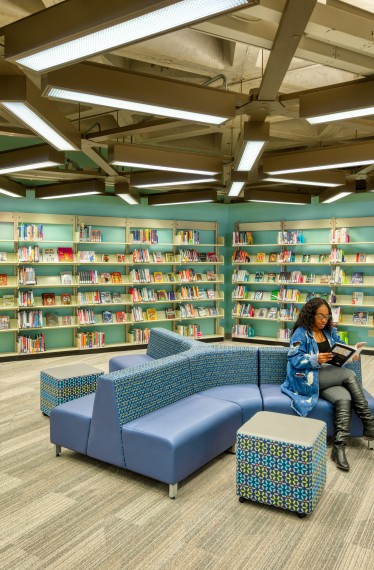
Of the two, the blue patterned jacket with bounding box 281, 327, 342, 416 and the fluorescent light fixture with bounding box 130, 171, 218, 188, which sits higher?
the fluorescent light fixture with bounding box 130, 171, 218, 188

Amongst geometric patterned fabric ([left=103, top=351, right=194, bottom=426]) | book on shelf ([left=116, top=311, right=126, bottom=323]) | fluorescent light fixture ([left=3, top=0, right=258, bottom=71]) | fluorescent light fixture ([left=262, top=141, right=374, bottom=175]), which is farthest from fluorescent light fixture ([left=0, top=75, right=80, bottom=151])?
book on shelf ([left=116, top=311, right=126, bottom=323])

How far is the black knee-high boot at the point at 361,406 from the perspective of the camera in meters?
3.90

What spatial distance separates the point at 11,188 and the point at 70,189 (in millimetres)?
909

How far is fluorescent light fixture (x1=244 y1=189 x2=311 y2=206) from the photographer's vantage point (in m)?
7.70

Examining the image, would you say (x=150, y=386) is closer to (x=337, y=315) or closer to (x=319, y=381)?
(x=319, y=381)

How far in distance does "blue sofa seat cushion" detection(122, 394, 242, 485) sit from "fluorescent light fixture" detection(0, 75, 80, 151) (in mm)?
2469

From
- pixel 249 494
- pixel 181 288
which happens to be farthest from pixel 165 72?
pixel 181 288

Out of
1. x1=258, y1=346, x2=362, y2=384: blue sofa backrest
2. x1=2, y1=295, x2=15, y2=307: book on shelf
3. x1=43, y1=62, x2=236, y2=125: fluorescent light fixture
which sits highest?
x1=43, y1=62, x2=236, y2=125: fluorescent light fixture

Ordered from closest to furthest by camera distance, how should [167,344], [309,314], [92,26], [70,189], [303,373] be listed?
[92,26]
[303,373]
[309,314]
[167,344]
[70,189]

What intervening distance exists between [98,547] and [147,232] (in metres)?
6.44

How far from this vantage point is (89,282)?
7980 mm

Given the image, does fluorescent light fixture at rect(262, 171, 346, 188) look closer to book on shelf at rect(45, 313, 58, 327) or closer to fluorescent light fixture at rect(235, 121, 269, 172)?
fluorescent light fixture at rect(235, 121, 269, 172)

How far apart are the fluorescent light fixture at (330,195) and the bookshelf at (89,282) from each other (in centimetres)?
227

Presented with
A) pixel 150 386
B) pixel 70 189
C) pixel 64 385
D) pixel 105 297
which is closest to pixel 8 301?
pixel 105 297
